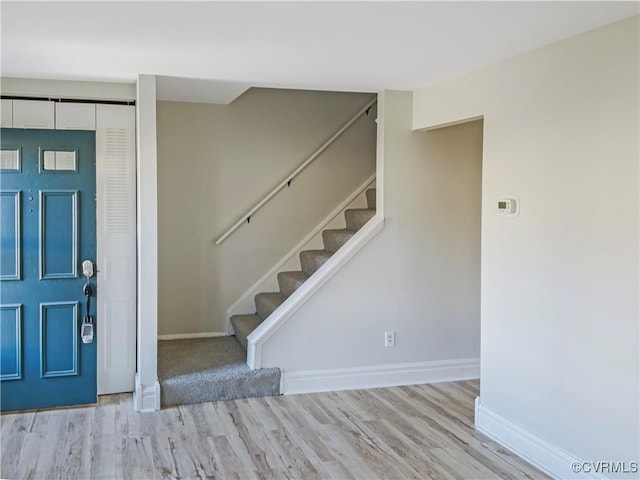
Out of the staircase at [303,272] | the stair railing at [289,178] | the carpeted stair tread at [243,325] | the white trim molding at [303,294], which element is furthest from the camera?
the stair railing at [289,178]

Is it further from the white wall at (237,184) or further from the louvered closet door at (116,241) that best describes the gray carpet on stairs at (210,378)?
the white wall at (237,184)

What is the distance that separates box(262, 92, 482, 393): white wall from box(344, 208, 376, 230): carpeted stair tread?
486 mm

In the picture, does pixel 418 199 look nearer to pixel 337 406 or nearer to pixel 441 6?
pixel 337 406

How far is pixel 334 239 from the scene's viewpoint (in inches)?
210

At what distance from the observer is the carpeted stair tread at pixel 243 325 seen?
16.5 feet

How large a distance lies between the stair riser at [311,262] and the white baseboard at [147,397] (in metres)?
1.66

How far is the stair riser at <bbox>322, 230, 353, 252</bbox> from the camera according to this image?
5184 mm

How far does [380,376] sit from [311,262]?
1.16 meters

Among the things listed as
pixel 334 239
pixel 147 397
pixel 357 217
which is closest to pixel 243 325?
pixel 334 239

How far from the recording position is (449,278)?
487cm

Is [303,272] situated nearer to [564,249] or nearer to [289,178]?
[289,178]

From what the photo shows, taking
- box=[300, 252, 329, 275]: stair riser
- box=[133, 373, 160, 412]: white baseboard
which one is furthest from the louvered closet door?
box=[300, 252, 329, 275]: stair riser

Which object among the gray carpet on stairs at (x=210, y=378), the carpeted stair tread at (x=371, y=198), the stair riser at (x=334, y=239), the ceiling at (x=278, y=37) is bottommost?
the gray carpet on stairs at (x=210, y=378)

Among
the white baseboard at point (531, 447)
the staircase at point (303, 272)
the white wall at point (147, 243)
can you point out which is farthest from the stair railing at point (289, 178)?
the white baseboard at point (531, 447)
